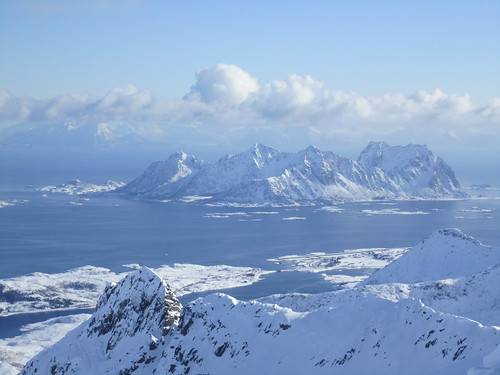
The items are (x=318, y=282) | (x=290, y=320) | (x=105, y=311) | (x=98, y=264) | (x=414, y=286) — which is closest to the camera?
(x=290, y=320)

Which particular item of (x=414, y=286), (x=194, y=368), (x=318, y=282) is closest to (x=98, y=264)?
(x=318, y=282)

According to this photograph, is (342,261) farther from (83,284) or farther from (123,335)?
(123,335)

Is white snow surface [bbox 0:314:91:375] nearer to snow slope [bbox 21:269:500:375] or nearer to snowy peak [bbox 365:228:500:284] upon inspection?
snow slope [bbox 21:269:500:375]

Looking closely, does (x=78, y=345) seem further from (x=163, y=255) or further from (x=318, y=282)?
(x=163, y=255)

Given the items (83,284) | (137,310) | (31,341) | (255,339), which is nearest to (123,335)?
(137,310)

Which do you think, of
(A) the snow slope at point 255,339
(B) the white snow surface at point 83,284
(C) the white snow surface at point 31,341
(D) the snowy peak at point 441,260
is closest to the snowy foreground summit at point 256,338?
(A) the snow slope at point 255,339
